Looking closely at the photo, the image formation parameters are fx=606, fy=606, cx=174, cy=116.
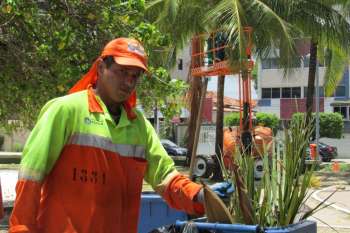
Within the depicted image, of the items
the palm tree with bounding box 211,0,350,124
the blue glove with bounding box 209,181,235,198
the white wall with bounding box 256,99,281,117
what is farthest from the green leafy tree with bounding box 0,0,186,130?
the white wall with bounding box 256,99,281,117

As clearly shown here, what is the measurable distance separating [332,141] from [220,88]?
2628 centimetres

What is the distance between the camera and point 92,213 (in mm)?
2674

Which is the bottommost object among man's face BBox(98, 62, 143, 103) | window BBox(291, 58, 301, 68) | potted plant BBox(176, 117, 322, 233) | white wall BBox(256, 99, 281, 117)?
potted plant BBox(176, 117, 322, 233)

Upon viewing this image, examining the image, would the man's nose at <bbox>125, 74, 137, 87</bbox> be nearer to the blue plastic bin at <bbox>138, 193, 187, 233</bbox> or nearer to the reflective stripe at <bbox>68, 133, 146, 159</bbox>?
the reflective stripe at <bbox>68, 133, 146, 159</bbox>

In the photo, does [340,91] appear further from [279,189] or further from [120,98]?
[120,98]

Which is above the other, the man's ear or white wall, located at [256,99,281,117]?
white wall, located at [256,99,281,117]

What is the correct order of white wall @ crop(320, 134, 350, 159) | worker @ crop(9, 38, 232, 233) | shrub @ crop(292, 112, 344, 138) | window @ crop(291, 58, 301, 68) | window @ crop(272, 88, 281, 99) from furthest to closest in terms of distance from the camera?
1. window @ crop(272, 88, 281, 99)
2. white wall @ crop(320, 134, 350, 159)
3. shrub @ crop(292, 112, 344, 138)
4. window @ crop(291, 58, 301, 68)
5. worker @ crop(9, 38, 232, 233)

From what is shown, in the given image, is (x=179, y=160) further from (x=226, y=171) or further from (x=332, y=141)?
(x=226, y=171)

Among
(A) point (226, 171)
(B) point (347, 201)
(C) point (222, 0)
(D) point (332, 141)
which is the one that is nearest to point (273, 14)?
(C) point (222, 0)

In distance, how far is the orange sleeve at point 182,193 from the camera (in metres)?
3.04

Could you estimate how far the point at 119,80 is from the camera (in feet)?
9.18

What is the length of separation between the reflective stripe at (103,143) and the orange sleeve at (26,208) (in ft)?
0.85

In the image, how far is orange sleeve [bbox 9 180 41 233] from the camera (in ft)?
8.19

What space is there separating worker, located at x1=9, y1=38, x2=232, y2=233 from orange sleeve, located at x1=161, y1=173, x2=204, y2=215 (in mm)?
209
